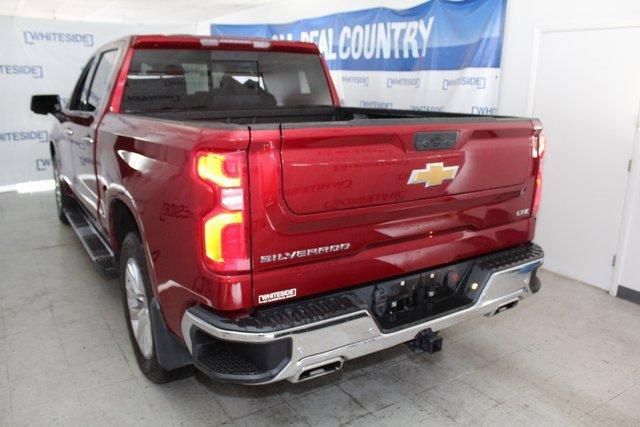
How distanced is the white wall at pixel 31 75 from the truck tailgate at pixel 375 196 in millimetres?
7388

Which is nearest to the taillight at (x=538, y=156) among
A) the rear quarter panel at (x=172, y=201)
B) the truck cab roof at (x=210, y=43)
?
the rear quarter panel at (x=172, y=201)

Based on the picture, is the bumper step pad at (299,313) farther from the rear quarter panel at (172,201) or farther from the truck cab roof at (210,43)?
the truck cab roof at (210,43)

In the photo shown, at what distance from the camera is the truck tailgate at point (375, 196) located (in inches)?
71.2

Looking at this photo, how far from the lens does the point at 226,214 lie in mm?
1757

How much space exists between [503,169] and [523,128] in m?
0.23

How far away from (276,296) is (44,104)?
365cm

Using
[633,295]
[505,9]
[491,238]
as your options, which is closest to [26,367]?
[491,238]

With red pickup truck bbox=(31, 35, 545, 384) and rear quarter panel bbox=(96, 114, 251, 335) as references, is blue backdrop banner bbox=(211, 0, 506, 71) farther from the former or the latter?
rear quarter panel bbox=(96, 114, 251, 335)

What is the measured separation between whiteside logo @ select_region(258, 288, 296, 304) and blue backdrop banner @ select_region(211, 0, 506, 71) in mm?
3752

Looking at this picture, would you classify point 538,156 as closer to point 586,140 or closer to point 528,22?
point 586,140

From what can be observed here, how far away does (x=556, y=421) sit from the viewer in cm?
250

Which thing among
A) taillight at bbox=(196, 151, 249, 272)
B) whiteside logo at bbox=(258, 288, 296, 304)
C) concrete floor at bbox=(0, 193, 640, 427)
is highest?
taillight at bbox=(196, 151, 249, 272)

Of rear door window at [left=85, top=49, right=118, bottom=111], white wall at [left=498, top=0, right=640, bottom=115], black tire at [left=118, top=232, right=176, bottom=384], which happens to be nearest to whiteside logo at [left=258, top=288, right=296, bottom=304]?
black tire at [left=118, top=232, right=176, bottom=384]

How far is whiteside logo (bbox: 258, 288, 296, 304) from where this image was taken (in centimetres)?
186
